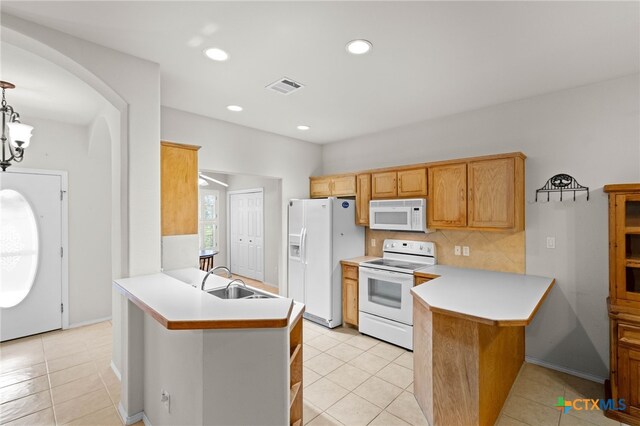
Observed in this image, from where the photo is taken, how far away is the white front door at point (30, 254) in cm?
364

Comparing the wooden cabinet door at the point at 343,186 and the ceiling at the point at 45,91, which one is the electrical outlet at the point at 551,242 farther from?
the ceiling at the point at 45,91

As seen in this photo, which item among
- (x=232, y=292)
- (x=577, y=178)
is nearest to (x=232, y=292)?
(x=232, y=292)

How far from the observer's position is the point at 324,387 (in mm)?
2713

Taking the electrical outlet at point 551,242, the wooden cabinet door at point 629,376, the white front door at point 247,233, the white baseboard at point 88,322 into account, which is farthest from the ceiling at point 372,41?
the white front door at point 247,233

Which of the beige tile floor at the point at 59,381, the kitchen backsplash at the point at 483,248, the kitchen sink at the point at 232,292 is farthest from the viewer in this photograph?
the kitchen backsplash at the point at 483,248

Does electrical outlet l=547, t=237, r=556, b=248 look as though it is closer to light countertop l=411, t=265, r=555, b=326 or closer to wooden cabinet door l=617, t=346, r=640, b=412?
light countertop l=411, t=265, r=555, b=326

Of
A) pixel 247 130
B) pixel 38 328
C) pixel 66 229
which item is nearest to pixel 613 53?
pixel 247 130

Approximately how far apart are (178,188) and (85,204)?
2.25m

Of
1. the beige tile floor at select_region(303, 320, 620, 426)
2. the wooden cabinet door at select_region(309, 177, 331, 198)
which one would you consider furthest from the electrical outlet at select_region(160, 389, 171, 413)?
the wooden cabinet door at select_region(309, 177, 331, 198)

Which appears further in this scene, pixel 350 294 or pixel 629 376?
pixel 350 294

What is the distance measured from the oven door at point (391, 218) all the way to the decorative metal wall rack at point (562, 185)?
1.38 meters

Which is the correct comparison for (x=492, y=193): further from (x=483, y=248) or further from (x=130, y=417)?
(x=130, y=417)

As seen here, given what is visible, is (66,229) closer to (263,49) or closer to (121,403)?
(121,403)

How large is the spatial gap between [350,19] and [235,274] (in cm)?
655
